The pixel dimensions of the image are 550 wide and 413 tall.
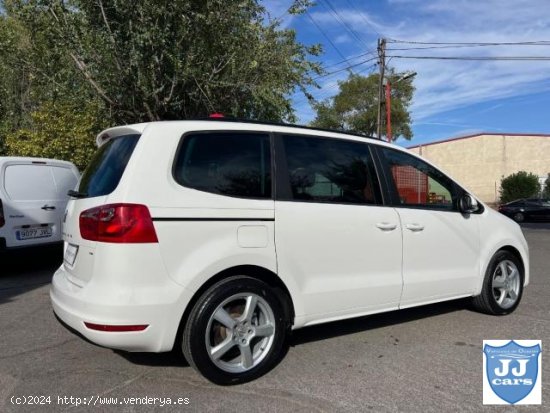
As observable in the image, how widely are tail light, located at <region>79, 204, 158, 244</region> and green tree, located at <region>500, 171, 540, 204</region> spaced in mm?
43071

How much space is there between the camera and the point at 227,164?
152 inches

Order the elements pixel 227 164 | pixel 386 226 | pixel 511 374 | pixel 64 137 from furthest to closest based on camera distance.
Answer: pixel 64 137 < pixel 386 226 < pixel 227 164 < pixel 511 374

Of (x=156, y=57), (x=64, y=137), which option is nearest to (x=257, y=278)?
(x=156, y=57)

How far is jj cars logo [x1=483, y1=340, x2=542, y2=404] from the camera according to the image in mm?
3559

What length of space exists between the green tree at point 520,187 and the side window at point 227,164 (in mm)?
42191

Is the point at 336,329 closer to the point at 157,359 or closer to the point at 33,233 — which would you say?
the point at 157,359

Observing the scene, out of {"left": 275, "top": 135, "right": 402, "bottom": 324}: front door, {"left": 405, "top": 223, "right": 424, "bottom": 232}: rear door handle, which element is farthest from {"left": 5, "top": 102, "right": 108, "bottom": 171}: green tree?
{"left": 405, "top": 223, "right": 424, "bottom": 232}: rear door handle

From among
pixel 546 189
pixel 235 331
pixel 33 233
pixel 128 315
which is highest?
pixel 546 189

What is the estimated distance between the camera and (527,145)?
169 ft

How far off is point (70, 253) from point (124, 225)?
2.63 feet

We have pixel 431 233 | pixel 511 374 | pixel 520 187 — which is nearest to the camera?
pixel 511 374

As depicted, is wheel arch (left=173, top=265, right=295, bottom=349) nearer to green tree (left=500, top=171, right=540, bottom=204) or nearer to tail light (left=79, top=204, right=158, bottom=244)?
tail light (left=79, top=204, right=158, bottom=244)

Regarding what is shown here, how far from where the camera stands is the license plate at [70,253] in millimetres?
3789

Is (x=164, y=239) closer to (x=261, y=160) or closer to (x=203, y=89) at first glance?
(x=261, y=160)
